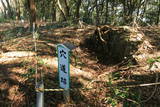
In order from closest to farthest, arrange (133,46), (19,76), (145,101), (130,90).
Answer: (145,101) < (130,90) < (19,76) < (133,46)

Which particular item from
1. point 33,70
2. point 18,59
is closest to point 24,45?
point 18,59

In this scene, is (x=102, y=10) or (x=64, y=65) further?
(x=102, y=10)

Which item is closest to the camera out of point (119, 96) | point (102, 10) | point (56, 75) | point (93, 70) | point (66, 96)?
point (66, 96)

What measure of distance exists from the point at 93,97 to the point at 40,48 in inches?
→ 99.2

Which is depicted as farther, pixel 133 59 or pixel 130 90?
pixel 133 59

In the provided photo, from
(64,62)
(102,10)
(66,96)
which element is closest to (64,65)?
(64,62)

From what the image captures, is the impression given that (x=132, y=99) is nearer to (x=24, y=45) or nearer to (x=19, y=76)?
(x=19, y=76)

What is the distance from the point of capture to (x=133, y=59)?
4.54m

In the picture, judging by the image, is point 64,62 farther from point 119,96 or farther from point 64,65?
point 119,96

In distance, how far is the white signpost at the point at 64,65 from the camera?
9.55ft

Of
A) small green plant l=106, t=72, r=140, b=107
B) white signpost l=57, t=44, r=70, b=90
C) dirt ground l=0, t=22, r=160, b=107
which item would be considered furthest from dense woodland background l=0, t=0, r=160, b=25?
small green plant l=106, t=72, r=140, b=107

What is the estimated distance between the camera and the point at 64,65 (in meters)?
2.98

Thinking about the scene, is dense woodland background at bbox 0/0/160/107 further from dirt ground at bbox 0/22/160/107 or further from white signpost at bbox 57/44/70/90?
white signpost at bbox 57/44/70/90

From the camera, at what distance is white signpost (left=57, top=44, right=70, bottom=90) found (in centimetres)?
291
